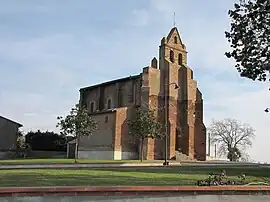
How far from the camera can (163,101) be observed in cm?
6725

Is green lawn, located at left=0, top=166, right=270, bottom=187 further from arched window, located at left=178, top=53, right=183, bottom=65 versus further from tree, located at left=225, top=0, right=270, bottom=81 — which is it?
arched window, located at left=178, top=53, right=183, bottom=65

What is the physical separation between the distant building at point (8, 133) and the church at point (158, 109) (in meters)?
12.9

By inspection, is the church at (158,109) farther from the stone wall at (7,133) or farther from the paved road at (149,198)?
the paved road at (149,198)

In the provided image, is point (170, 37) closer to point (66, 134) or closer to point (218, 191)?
point (66, 134)

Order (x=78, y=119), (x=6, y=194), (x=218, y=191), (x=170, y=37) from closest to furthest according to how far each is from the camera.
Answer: (x=6, y=194)
(x=218, y=191)
(x=78, y=119)
(x=170, y=37)

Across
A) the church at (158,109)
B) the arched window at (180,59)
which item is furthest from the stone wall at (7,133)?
the arched window at (180,59)

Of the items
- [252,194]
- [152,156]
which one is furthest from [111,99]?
[252,194]

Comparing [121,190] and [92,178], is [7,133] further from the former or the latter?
[121,190]

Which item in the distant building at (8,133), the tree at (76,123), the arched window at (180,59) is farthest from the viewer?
the arched window at (180,59)

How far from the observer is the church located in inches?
2461

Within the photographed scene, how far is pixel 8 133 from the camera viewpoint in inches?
2667

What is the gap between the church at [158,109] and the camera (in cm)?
6252

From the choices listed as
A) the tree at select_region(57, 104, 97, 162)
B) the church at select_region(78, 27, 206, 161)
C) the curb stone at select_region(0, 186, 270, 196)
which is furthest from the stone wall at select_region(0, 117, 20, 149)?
the curb stone at select_region(0, 186, 270, 196)

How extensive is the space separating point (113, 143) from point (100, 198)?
A: 167 feet
